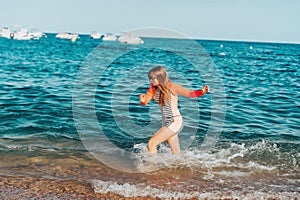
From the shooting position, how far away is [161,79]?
841 centimetres

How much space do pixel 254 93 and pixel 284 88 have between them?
4.49m

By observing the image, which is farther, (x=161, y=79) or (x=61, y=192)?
(x=161, y=79)

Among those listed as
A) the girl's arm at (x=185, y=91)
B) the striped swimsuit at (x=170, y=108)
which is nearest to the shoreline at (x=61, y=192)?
the striped swimsuit at (x=170, y=108)

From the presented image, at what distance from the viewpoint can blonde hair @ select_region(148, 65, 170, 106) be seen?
8.34 meters

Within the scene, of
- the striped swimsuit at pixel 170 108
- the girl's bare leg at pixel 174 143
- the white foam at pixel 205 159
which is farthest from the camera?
the white foam at pixel 205 159

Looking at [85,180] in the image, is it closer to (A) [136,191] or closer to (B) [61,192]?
(B) [61,192]

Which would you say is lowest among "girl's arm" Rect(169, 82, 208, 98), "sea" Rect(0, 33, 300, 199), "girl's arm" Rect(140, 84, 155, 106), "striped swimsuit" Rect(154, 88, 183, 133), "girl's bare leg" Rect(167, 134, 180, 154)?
"sea" Rect(0, 33, 300, 199)

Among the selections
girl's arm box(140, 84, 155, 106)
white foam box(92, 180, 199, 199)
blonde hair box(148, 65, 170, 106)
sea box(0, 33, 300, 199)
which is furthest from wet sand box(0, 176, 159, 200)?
blonde hair box(148, 65, 170, 106)

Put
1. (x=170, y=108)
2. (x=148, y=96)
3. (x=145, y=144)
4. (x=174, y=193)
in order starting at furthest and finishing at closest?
(x=145, y=144) → (x=170, y=108) → (x=148, y=96) → (x=174, y=193)

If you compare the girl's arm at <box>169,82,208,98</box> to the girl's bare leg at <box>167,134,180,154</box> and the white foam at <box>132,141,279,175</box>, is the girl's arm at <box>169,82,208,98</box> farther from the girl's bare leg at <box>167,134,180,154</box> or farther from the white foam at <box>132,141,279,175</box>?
the white foam at <box>132,141,279,175</box>

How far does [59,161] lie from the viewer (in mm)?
9828

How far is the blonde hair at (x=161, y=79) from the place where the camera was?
834cm

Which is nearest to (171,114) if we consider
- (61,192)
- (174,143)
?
(174,143)

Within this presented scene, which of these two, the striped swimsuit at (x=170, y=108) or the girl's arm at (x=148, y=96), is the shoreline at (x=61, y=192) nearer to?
the striped swimsuit at (x=170, y=108)
